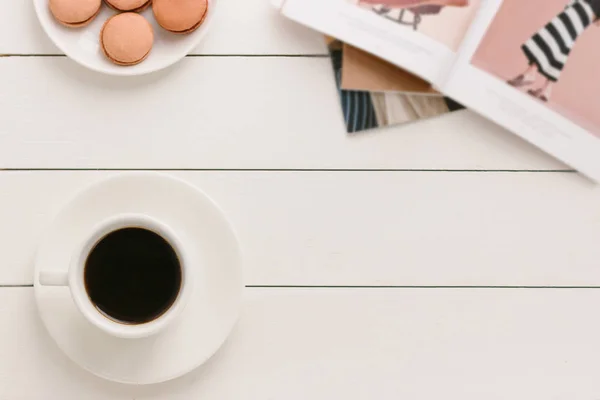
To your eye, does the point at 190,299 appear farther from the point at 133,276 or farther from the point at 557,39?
the point at 557,39

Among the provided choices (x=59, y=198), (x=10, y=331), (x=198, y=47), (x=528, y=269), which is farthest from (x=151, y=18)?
(x=528, y=269)

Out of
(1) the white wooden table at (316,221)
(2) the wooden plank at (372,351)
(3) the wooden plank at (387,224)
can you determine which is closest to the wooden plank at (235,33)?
(1) the white wooden table at (316,221)

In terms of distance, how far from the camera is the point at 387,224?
2.18 ft

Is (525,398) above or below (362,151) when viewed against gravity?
below

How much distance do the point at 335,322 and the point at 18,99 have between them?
36 centimetres

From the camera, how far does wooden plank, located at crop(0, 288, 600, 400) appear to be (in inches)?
25.2

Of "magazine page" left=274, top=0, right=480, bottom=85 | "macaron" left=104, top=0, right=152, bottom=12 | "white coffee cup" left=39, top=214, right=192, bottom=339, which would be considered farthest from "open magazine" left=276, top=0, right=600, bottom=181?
"white coffee cup" left=39, top=214, right=192, bottom=339

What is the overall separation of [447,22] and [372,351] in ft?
1.03

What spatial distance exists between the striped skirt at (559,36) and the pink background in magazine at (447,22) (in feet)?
0.19

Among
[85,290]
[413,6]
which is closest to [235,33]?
[413,6]

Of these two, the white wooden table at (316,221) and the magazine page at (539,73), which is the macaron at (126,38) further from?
the magazine page at (539,73)

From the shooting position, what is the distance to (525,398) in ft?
2.20

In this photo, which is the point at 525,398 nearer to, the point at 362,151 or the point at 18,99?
the point at 362,151

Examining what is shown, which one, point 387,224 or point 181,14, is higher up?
point 181,14
